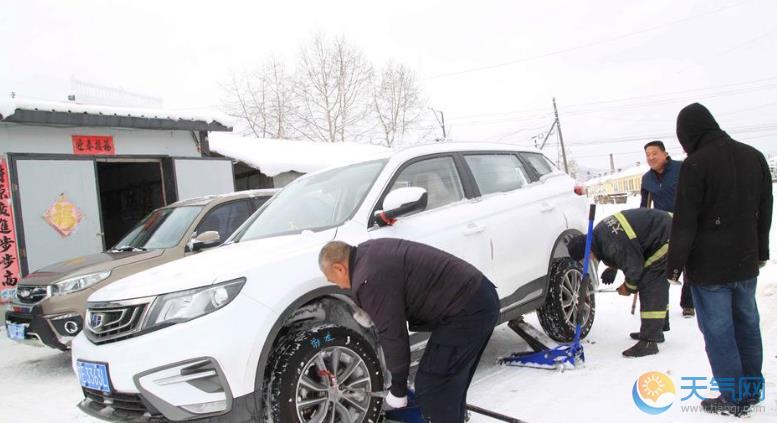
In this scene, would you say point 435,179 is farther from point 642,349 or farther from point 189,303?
point 642,349

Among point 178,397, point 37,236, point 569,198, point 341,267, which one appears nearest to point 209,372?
point 178,397

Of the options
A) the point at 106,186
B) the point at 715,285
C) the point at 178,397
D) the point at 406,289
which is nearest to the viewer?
the point at 406,289

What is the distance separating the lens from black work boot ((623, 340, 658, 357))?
470 centimetres

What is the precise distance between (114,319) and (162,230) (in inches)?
159

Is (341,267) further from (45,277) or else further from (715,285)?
(45,277)

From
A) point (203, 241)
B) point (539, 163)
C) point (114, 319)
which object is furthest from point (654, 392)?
point (203, 241)

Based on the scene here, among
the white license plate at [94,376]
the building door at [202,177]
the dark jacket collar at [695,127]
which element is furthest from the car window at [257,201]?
the dark jacket collar at [695,127]

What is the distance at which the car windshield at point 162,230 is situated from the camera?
664cm

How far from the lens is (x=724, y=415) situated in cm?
337

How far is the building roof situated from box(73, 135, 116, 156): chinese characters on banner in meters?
0.42

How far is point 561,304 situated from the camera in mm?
5012

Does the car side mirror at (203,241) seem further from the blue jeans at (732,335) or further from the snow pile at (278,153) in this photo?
the snow pile at (278,153)

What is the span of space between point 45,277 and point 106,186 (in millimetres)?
9822

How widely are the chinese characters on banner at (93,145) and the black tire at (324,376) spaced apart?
28.7 feet
